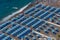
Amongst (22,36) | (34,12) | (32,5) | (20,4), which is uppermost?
(20,4)

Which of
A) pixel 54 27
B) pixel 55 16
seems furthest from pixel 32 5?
pixel 54 27

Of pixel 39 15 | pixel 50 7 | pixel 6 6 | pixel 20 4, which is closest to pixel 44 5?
pixel 50 7

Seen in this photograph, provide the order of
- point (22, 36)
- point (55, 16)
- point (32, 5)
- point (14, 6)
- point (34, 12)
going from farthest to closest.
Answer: point (14, 6), point (32, 5), point (34, 12), point (55, 16), point (22, 36)

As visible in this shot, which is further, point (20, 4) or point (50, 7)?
point (20, 4)

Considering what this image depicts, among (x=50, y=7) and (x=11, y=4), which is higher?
(x=11, y=4)

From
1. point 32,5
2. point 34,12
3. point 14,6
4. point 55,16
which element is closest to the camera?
point 55,16

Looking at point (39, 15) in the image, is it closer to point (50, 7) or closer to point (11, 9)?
point (50, 7)
